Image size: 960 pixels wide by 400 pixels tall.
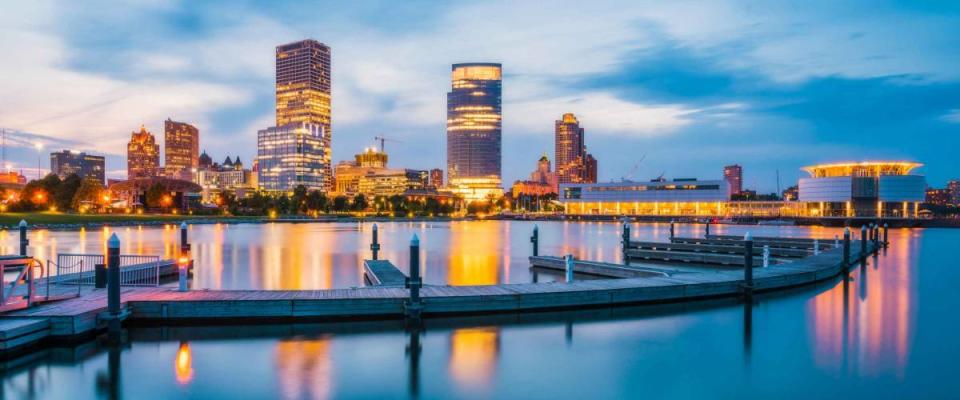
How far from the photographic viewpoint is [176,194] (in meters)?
148

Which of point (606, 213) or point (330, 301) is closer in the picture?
point (330, 301)

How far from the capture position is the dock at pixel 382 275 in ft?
79.5

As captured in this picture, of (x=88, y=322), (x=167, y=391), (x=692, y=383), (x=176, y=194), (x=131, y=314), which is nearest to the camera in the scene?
(x=167, y=391)

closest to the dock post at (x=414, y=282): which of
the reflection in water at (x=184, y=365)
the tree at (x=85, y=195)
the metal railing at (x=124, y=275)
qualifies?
the reflection in water at (x=184, y=365)

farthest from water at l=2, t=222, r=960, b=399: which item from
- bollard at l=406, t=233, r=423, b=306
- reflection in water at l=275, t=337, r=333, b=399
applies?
bollard at l=406, t=233, r=423, b=306

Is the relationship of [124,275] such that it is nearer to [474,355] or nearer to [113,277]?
[113,277]

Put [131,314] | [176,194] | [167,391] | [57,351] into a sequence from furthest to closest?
[176,194], [131,314], [57,351], [167,391]

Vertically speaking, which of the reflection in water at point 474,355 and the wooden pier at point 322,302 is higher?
the wooden pier at point 322,302

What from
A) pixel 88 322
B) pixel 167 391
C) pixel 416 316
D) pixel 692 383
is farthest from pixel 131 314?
pixel 692 383

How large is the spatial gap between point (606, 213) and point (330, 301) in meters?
181

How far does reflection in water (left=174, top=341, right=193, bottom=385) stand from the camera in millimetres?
13664

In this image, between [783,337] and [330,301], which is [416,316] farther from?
[783,337]

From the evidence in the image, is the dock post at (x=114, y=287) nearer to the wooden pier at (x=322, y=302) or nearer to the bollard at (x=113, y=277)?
the bollard at (x=113, y=277)

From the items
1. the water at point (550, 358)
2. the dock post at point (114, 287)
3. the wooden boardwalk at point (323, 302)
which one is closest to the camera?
the water at point (550, 358)
